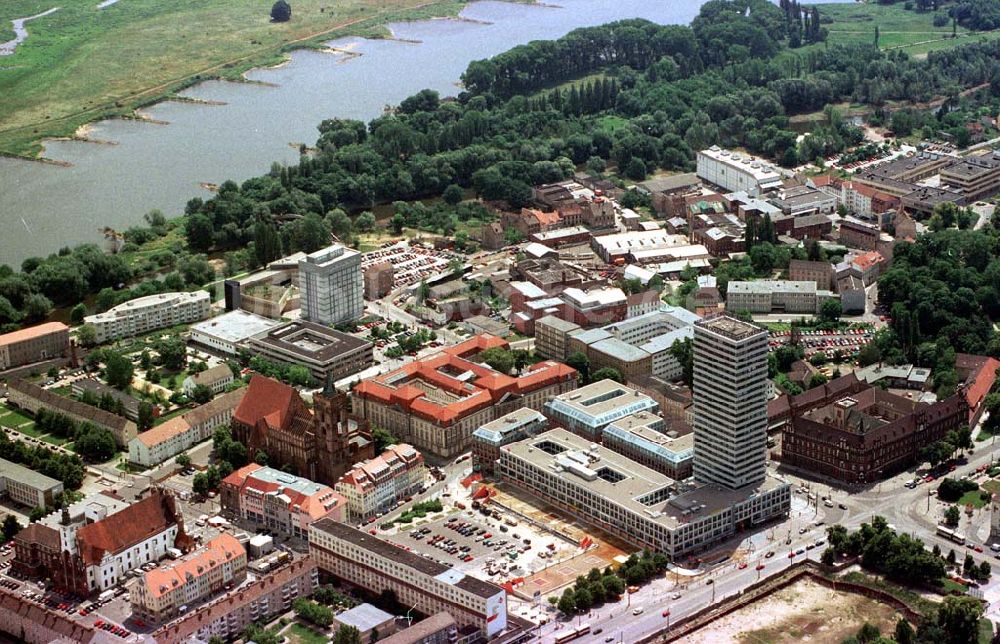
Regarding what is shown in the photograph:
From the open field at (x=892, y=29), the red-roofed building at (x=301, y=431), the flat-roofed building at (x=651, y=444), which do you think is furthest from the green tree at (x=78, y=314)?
the open field at (x=892, y=29)

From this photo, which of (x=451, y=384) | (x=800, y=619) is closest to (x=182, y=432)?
(x=451, y=384)

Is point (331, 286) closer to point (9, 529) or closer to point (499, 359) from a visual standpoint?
point (499, 359)

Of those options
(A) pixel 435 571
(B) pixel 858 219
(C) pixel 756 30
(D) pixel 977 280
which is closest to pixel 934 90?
(C) pixel 756 30

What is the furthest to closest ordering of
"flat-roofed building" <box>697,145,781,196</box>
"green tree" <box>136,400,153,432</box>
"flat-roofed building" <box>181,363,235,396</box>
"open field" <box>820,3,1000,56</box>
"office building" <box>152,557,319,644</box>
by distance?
"open field" <box>820,3,1000,56</box>
"flat-roofed building" <box>697,145,781,196</box>
"flat-roofed building" <box>181,363,235,396</box>
"green tree" <box>136,400,153,432</box>
"office building" <box>152,557,319,644</box>

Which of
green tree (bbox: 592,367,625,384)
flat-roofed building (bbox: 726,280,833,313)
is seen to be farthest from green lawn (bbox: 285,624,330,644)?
flat-roofed building (bbox: 726,280,833,313)

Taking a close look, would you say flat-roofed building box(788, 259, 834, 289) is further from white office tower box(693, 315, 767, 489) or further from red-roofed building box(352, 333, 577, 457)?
white office tower box(693, 315, 767, 489)

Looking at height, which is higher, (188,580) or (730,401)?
(730,401)
